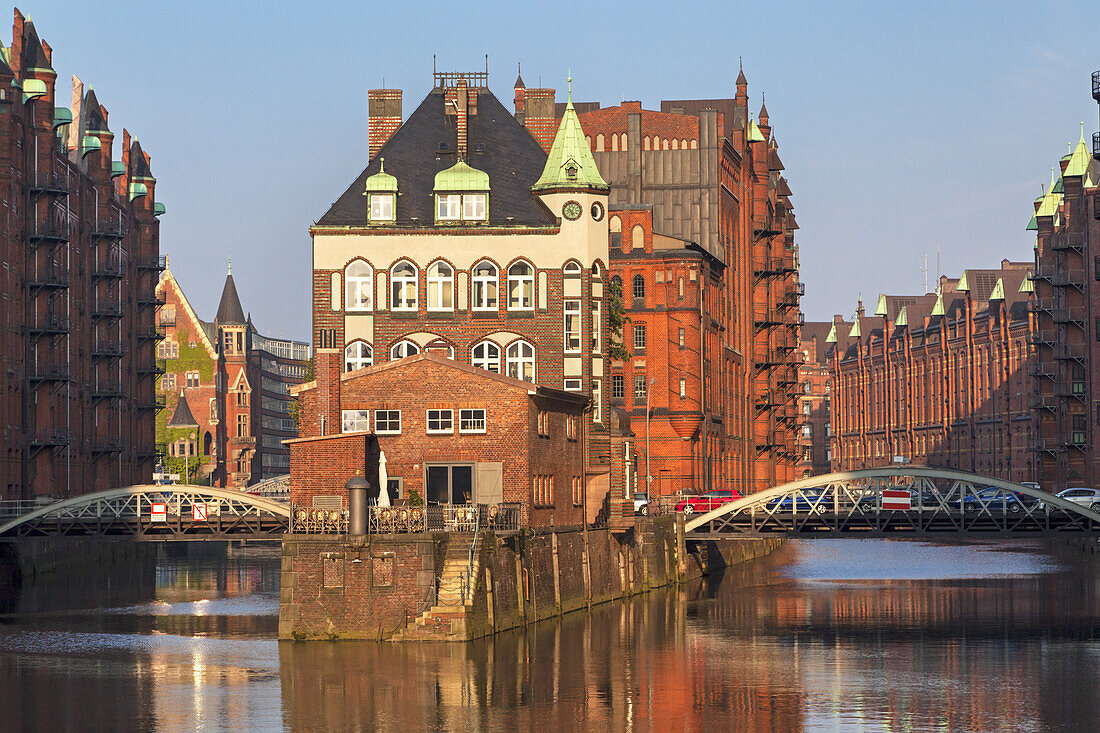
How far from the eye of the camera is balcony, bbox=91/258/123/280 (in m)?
125

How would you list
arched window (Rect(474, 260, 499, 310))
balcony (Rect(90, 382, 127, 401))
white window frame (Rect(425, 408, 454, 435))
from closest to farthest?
1. white window frame (Rect(425, 408, 454, 435))
2. arched window (Rect(474, 260, 499, 310))
3. balcony (Rect(90, 382, 127, 401))

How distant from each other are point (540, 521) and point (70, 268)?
2244 inches

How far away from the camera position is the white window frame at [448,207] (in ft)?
279

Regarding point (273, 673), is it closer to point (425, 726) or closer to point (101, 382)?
point (425, 726)

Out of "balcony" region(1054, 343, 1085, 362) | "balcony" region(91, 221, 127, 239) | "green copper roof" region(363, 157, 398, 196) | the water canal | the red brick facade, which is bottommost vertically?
the water canal

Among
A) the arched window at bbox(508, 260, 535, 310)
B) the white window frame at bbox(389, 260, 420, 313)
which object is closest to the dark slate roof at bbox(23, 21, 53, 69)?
the white window frame at bbox(389, 260, 420, 313)

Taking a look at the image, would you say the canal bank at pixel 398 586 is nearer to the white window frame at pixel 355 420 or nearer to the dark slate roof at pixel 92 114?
the white window frame at pixel 355 420

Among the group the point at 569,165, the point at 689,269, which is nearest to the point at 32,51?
the point at 569,165

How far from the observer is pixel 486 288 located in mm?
84688

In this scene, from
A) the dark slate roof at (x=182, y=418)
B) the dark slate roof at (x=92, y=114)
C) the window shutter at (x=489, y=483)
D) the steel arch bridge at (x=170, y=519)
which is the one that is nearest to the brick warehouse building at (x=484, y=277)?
the steel arch bridge at (x=170, y=519)

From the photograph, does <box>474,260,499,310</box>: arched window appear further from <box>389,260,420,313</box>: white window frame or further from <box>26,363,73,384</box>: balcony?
<box>26,363,73,384</box>: balcony

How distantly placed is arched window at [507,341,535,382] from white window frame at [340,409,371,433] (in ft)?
51.3

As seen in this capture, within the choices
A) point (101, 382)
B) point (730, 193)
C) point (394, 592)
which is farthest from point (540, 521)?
point (730, 193)

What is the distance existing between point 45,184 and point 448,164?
3147 cm
